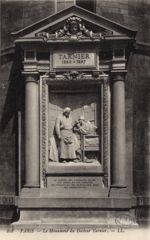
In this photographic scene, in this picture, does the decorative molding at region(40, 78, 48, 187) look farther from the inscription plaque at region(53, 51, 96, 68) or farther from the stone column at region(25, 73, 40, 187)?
the inscription plaque at region(53, 51, 96, 68)

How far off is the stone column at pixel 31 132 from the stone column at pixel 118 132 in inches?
79.8

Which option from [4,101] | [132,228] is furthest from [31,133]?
[132,228]

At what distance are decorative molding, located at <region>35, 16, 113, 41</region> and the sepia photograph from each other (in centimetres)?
3

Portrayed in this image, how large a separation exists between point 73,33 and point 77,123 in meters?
2.42

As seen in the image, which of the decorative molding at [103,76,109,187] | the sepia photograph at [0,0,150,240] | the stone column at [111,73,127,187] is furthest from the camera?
the decorative molding at [103,76,109,187]

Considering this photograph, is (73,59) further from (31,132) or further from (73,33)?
(31,132)

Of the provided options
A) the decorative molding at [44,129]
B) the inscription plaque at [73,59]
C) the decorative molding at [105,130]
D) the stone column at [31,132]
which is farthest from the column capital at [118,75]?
the stone column at [31,132]

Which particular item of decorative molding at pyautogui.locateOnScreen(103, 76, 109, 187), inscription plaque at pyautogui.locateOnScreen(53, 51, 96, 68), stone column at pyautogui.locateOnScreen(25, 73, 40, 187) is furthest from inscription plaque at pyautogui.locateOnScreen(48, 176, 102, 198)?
inscription plaque at pyautogui.locateOnScreen(53, 51, 96, 68)

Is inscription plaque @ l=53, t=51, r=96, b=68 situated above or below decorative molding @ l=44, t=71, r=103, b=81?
above

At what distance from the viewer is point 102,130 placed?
14.2m

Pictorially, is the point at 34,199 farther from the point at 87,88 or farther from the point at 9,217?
the point at 87,88

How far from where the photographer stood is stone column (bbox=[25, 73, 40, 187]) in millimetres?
14070

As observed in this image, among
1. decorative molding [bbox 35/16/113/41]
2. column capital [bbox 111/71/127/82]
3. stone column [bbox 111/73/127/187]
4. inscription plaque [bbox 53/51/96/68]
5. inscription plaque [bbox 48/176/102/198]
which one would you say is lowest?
inscription plaque [bbox 48/176/102/198]

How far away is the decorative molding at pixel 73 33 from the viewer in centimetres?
1408
